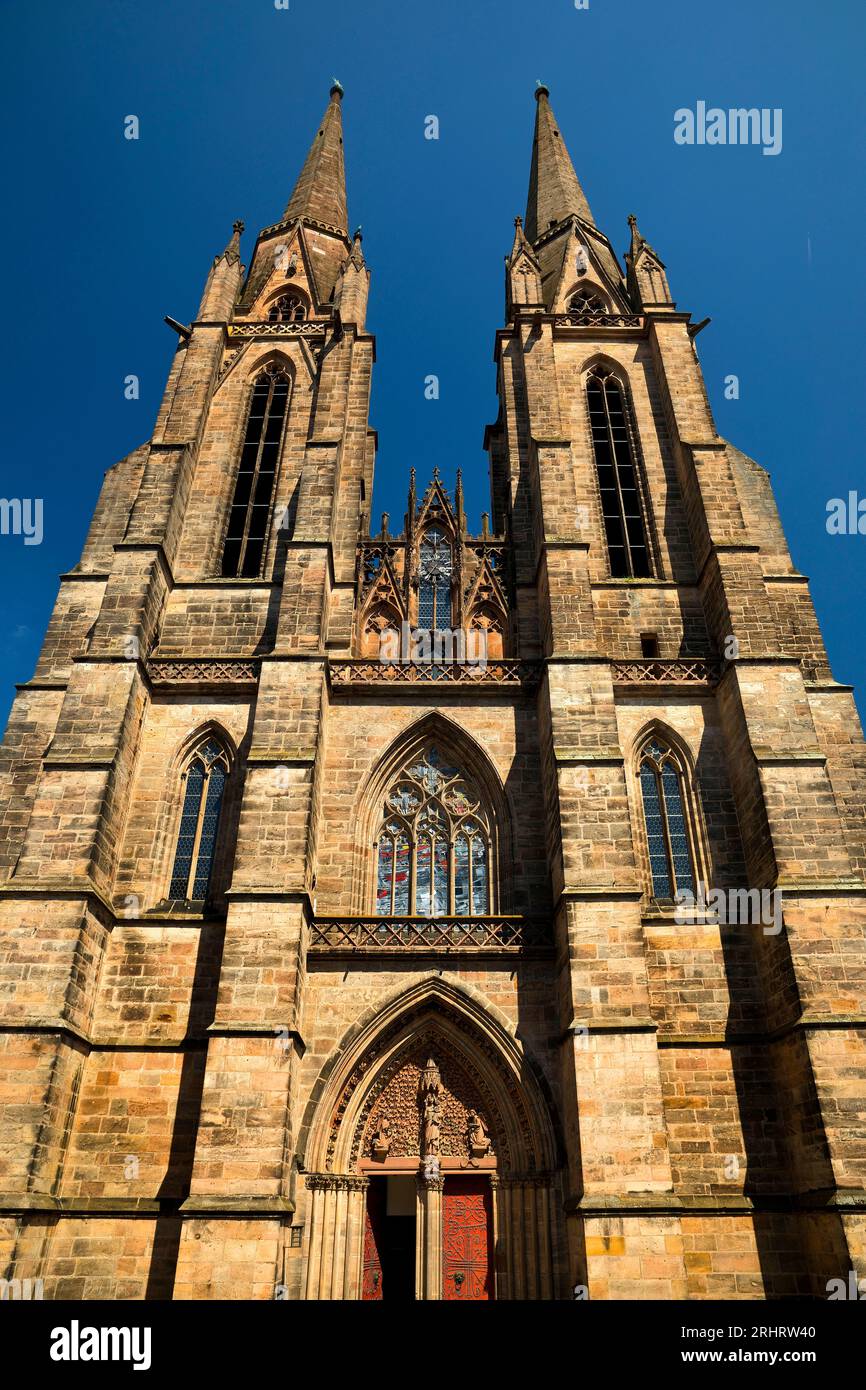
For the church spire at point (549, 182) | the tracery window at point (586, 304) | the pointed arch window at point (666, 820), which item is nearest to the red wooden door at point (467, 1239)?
the pointed arch window at point (666, 820)

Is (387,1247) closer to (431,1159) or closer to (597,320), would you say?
(431,1159)

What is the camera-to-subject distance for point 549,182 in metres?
28.9

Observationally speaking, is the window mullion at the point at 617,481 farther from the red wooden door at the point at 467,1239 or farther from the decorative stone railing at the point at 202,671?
the red wooden door at the point at 467,1239

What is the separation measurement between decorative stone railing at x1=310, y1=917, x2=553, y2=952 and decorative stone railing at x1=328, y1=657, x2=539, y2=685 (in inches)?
173

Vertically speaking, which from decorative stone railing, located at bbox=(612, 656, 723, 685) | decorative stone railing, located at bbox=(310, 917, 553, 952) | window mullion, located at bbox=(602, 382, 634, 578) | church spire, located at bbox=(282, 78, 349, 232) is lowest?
decorative stone railing, located at bbox=(310, 917, 553, 952)

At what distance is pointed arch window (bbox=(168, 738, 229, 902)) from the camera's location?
47.3 ft

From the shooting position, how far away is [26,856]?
13133 millimetres

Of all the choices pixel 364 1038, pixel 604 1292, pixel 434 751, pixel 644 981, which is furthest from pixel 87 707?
pixel 604 1292

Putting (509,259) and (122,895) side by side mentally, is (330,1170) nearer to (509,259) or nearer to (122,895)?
(122,895)

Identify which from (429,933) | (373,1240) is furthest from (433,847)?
(373,1240)

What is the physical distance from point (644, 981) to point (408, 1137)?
4219 mm

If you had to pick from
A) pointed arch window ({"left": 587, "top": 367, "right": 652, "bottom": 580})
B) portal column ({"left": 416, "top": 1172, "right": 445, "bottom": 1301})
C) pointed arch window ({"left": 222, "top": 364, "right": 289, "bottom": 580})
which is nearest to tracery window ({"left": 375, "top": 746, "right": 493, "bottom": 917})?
portal column ({"left": 416, "top": 1172, "right": 445, "bottom": 1301})

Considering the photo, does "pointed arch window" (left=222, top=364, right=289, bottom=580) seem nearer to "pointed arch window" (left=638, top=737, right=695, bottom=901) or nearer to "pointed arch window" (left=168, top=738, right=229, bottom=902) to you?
"pointed arch window" (left=168, top=738, right=229, bottom=902)

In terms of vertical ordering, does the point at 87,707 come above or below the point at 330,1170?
above
